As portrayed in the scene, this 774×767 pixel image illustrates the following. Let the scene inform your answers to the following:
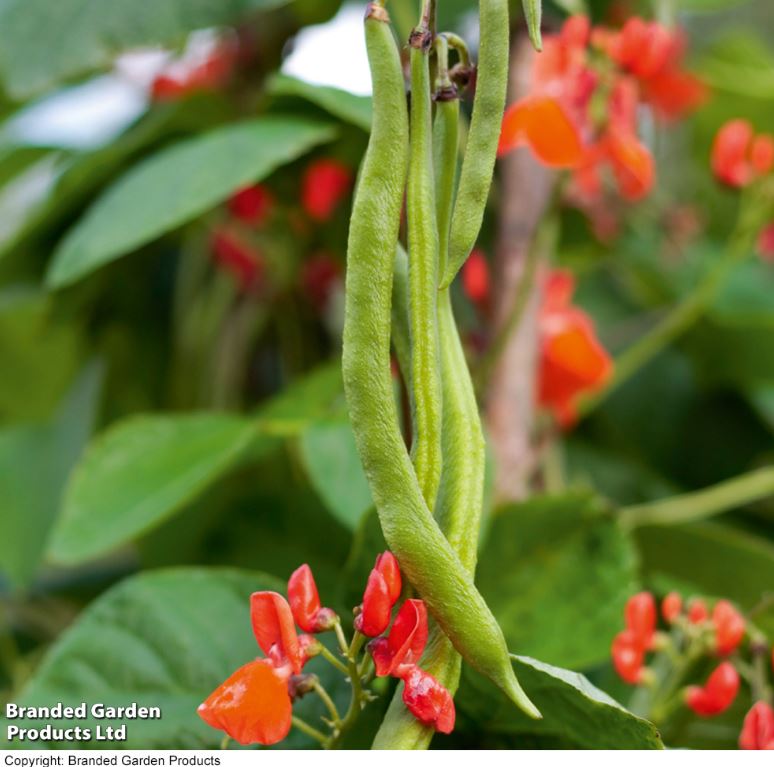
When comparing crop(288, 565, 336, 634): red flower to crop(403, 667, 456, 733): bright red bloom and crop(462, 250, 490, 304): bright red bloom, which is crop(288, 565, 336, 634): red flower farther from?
crop(462, 250, 490, 304): bright red bloom

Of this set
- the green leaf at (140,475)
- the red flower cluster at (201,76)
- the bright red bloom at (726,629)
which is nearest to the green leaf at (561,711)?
the bright red bloom at (726,629)

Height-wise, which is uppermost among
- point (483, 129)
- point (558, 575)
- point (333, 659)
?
point (483, 129)

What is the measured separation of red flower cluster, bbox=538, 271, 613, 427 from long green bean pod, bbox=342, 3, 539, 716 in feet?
1.40

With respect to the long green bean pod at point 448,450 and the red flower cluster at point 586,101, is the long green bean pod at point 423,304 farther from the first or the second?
the red flower cluster at point 586,101

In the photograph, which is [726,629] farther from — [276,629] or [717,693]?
[276,629]

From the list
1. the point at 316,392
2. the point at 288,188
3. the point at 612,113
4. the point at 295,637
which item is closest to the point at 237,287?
the point at 288,188

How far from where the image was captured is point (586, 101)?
0.58 metres

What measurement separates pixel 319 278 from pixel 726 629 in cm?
46

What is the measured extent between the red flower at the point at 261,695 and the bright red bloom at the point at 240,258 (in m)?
0.54

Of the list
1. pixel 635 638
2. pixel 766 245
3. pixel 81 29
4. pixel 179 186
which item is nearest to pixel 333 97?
pixel 179 186

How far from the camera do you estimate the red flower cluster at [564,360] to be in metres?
0.68

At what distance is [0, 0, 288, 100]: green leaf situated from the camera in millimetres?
616

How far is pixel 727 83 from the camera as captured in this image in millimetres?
937

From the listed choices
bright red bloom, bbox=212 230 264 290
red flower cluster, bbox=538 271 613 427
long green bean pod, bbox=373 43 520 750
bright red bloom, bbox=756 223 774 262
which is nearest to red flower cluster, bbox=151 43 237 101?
bright red bloom, bbox=212 230 264 290
